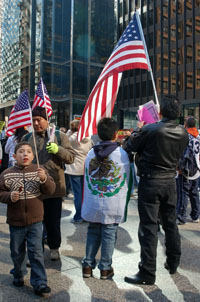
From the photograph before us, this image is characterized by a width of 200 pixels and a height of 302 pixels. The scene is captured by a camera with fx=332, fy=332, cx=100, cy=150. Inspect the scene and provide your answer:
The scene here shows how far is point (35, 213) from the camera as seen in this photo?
3281 mm

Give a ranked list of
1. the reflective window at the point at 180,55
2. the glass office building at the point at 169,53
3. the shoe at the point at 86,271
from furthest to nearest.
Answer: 1. the reflective window at the point at 180,55
2. the glass office building at the point at 169,53
3. the shoe at the point at 86,271

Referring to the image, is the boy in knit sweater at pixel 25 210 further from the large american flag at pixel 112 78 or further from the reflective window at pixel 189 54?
the reflective window at pixel 189 54

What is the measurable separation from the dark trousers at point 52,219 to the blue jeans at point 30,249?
77cm

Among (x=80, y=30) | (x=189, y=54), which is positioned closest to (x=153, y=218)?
(x=80, y=30)

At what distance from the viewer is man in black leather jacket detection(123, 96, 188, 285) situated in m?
3.54

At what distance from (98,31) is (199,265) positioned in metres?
41.2

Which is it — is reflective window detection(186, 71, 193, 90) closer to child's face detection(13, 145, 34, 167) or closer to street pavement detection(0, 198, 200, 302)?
street pavement detection(0, 198, 200, 302)

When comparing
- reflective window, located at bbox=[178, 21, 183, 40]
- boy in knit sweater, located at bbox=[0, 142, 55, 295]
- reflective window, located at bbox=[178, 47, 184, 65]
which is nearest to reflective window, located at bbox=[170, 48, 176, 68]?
reflective window, located at bbox=[178, 47, 184, 65]

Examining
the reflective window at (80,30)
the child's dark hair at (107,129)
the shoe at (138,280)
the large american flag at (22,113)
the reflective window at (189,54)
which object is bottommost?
the shoe at (138,280)

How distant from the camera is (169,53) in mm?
42750

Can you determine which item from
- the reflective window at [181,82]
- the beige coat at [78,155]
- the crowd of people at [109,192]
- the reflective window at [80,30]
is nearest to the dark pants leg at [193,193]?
the beige coat at [78,155]

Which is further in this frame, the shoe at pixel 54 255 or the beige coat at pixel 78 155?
the beige coat at pixel 78 155

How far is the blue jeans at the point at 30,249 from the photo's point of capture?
3.21m

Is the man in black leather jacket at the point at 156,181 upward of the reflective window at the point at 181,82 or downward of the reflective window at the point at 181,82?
downward
